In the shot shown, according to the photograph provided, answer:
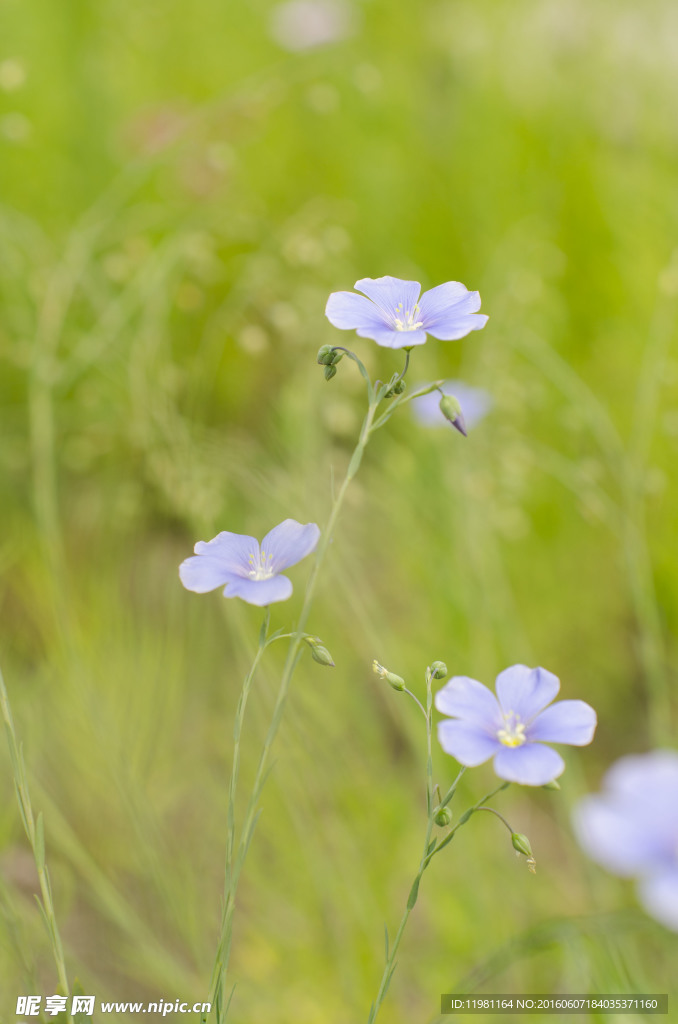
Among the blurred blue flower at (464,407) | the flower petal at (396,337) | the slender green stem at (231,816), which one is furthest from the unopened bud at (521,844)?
the blurred blue flower at (464,407)

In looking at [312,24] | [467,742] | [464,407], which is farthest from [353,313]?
[312,24]

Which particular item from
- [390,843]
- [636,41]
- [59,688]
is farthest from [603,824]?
[636,41]

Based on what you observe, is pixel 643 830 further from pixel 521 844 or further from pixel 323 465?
pixel 323 465

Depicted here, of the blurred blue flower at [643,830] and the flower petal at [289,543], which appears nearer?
the blurred blue flower at [643,830]

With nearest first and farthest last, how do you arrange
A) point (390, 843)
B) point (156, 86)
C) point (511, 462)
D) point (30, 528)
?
point (511, 462) → point (390, 843) → point (30, 528) → point (156, 86)

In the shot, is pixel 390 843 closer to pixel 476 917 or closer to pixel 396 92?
pixel 476 917

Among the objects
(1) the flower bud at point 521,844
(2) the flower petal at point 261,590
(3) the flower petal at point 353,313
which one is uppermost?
(3) the flower petal at point 353,313

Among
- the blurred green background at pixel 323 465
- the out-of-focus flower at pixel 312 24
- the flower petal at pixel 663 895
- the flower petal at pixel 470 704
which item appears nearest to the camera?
the flower petal at pixel 663 895

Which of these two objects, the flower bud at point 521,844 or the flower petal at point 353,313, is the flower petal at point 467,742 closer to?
the flower bud at point 521,844
